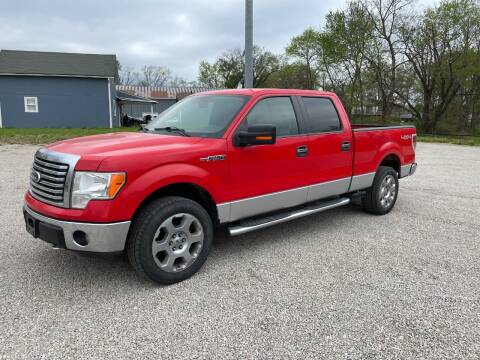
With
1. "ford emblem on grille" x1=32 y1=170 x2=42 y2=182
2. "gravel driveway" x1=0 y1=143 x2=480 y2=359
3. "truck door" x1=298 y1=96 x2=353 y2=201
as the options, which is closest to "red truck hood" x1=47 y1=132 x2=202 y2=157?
"ford emblem on grille" x1=32 y1=170 x2=42 y2=182

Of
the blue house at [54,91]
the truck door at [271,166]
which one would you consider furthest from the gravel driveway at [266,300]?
the blue house at [54,91]

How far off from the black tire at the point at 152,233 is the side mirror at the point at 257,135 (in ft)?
2.61

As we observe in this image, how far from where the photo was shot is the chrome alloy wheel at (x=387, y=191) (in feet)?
19.3

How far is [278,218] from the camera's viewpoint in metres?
4.36

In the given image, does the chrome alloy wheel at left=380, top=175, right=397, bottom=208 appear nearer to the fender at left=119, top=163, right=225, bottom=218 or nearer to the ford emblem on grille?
the fender at left=119, top=163, right=225, bottom=218

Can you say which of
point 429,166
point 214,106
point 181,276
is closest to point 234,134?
point 214,106

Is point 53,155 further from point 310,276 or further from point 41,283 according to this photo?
point 310,276

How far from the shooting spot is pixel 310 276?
3.74 m

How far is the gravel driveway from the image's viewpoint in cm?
265

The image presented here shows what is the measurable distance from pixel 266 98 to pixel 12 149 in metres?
13.1

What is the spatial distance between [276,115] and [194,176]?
143cm

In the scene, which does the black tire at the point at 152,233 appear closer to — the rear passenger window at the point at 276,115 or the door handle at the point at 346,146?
the rear passenger window at the point at 276,115

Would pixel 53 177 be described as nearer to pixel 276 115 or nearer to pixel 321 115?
pixel 276 115

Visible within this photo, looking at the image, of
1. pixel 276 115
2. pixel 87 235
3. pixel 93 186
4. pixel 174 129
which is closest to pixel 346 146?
pixel 276 115
